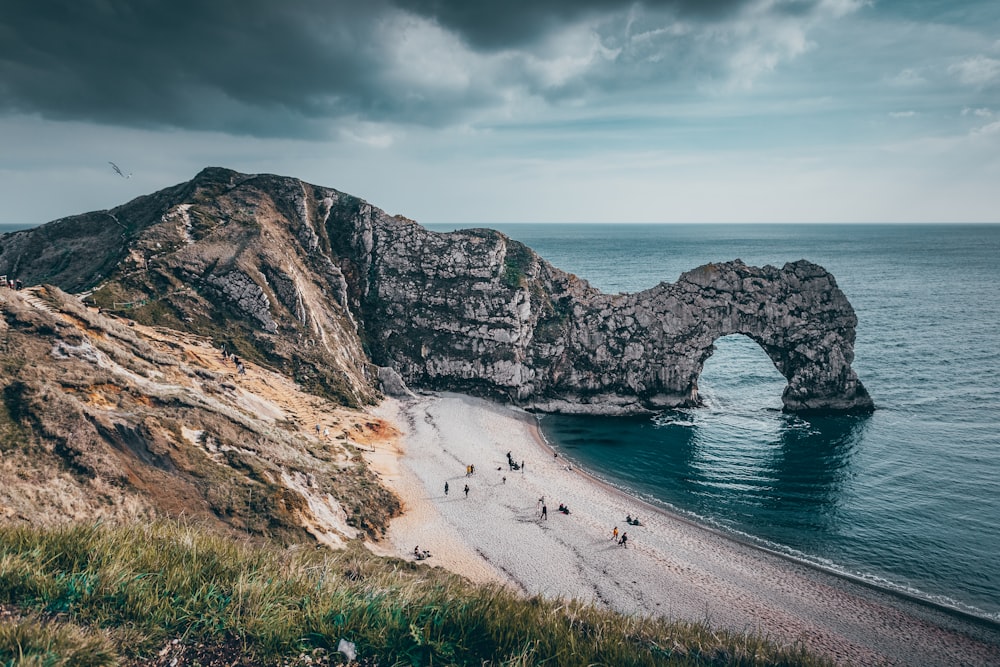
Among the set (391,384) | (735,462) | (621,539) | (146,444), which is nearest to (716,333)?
(735,462)

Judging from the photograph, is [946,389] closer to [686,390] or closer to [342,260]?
[686,390]

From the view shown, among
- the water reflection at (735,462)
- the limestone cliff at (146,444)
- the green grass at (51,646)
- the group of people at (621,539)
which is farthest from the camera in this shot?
the water reflection at (735,462)

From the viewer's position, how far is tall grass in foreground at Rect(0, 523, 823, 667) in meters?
7.09

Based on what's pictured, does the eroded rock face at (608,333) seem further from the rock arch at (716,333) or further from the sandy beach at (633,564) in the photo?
the sandy beach at (633,564)

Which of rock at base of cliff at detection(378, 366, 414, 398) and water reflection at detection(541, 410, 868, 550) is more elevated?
rock at base of cliff at detection(378, 366, 414, 398)

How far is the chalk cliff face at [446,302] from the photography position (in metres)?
58.9

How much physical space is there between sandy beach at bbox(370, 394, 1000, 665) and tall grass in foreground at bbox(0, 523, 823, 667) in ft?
61.8

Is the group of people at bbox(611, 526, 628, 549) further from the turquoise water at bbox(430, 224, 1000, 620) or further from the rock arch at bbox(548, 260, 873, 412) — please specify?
the rock arch at bbox(548, 260, 873, 412)

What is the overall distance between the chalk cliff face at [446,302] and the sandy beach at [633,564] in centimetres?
1946

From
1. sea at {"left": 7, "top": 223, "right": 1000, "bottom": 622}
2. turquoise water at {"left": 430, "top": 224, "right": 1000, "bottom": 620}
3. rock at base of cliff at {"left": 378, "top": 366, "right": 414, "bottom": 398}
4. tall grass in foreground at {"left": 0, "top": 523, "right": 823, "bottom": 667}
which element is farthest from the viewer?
rock at base of cliff at {"left": 378, "top": 366, "right": 414, "bottom": 398}

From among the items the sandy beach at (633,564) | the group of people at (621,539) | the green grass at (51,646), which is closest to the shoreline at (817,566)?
the sandy beach at (633,564)

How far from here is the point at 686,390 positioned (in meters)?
67.9

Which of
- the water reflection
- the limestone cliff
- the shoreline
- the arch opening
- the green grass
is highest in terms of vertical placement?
the green grass

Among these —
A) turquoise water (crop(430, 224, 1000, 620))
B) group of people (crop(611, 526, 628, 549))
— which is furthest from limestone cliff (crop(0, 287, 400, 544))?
turquoise water (crop(430, 224, 1000, 620))
